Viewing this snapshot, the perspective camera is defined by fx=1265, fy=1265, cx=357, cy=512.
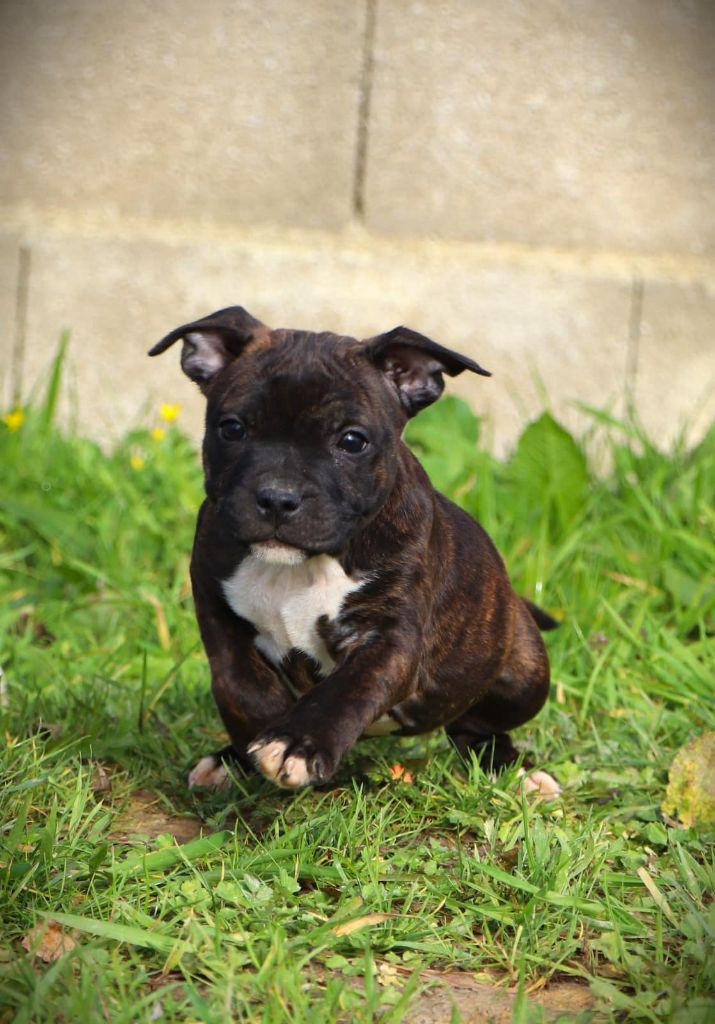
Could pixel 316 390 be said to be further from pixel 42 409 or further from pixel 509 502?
pixel 42 409

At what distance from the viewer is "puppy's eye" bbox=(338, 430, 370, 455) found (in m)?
3.13

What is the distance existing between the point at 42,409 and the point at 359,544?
336cm

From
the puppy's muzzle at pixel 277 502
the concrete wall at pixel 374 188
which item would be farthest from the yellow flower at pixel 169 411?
the puppy's muzzle at pixel 277 502

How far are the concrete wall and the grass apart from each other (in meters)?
0.97

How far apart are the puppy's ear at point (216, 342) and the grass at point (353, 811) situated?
3.14 feet

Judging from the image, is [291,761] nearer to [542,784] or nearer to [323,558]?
[323,558]

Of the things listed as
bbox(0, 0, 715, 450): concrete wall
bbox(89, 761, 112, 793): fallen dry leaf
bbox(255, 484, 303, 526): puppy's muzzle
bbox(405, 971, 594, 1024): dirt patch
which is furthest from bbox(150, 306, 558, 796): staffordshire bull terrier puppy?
bbox(0, 0, 715, 450): concrete wall

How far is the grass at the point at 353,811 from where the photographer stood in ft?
8.59

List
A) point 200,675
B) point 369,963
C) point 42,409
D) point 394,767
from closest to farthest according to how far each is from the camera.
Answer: point 369,963, point 394,767, point 200,675, point 42,409

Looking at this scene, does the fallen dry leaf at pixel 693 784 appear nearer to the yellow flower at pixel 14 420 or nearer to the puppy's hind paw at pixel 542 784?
the puppy's hind paw at pixel 542 784

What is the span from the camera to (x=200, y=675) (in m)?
4.46

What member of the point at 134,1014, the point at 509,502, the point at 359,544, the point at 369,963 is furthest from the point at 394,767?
the point at 509,502

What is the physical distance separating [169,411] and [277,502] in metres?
3.20

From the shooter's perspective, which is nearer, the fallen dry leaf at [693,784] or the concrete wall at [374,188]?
the fallen dry leaf at [693,784]
